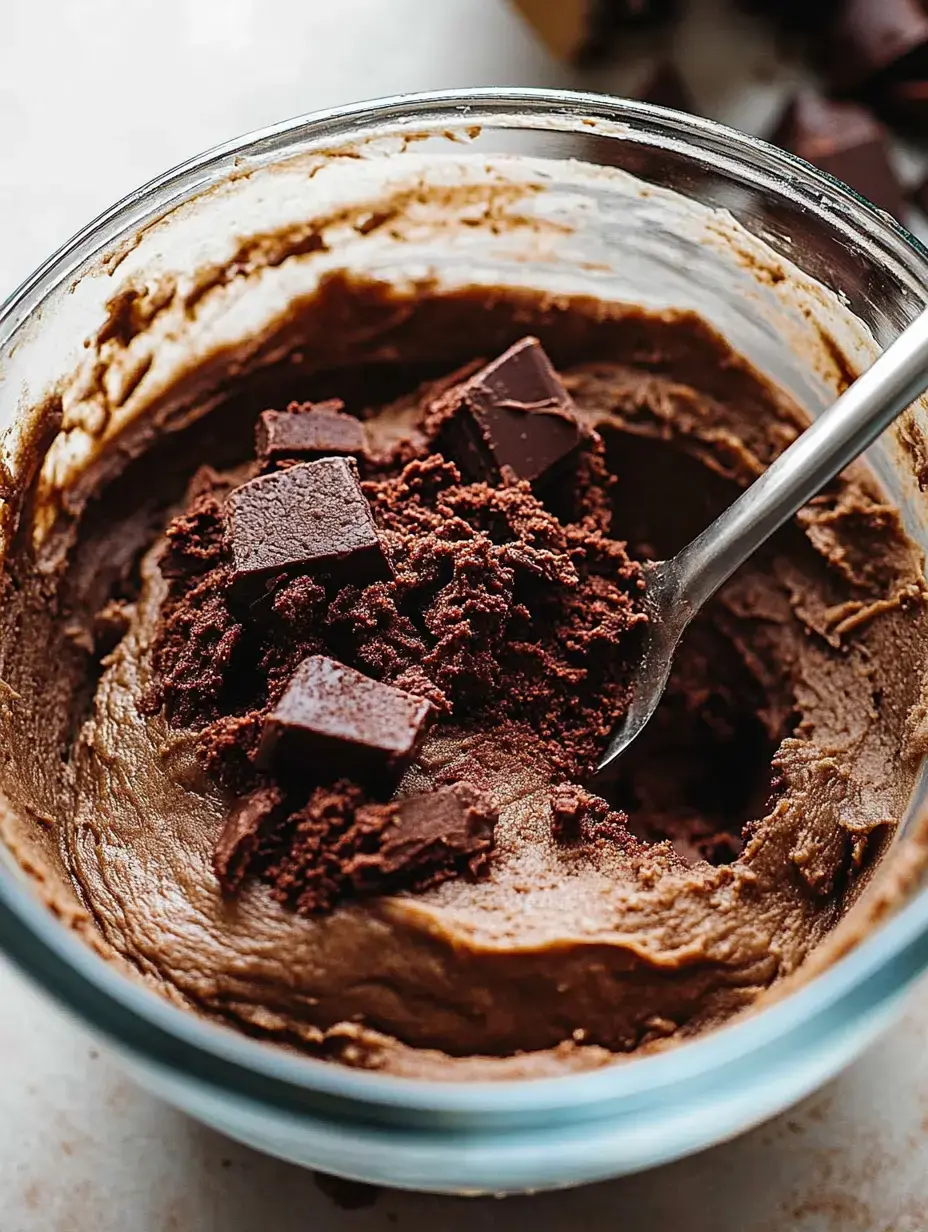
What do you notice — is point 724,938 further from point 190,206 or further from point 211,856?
point 190,206

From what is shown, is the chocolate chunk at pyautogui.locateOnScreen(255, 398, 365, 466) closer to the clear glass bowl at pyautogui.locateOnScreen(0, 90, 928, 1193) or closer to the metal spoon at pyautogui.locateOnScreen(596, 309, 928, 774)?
the clear glass bowl at pyautogui.locateOnScreen(0, 90, 928, 1193)

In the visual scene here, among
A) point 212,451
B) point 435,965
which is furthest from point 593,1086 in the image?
point 212,451

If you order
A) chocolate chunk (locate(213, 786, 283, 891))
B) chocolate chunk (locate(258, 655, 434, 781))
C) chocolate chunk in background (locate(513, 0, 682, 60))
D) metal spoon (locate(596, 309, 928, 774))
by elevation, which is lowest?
chocolate chunk (locate(213, 786, 283, 891))

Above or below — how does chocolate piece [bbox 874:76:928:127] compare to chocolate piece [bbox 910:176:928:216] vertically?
above

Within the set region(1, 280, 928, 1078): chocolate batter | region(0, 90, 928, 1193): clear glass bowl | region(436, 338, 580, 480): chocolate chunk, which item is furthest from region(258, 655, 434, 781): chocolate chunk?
region(436, 338, 580, 480): chocolate chunk

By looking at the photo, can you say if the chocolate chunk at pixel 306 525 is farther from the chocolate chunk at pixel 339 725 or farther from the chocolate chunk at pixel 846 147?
the chocolate chunk at pixel 846 147

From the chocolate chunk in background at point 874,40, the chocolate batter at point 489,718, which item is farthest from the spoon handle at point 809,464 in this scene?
the chocolate chunk in background at point 874,40
